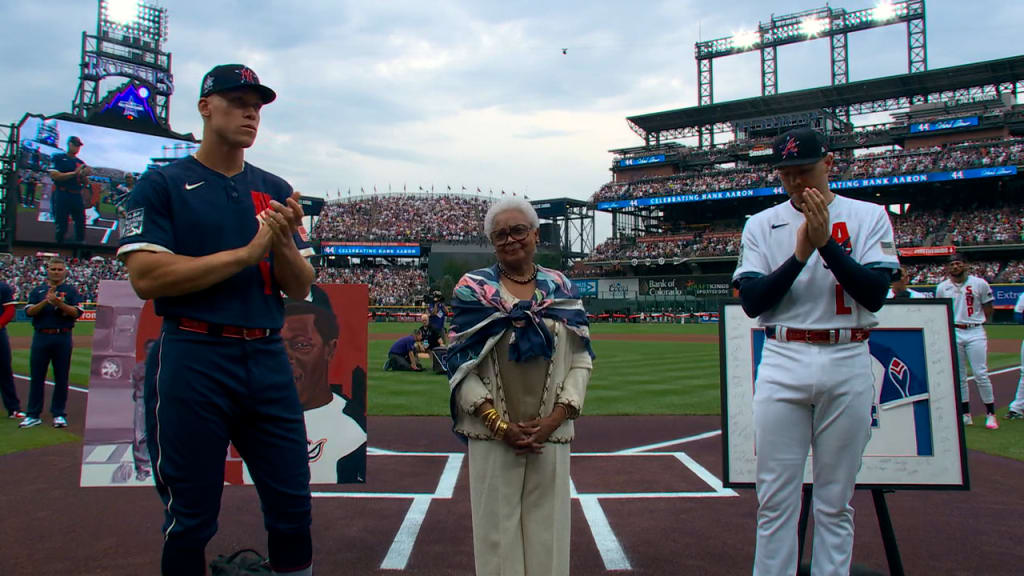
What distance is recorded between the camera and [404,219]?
69625mm

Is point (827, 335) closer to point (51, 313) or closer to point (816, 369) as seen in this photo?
point (816, 369)

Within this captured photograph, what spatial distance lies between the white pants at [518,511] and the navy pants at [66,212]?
50.8m

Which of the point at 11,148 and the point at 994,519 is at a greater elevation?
the point at 11,148

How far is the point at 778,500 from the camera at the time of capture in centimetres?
278

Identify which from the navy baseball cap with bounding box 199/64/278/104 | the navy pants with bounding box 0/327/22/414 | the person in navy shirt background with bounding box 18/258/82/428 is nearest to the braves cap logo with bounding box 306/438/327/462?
the navy baseball cap with bounding box 199/64/278/104

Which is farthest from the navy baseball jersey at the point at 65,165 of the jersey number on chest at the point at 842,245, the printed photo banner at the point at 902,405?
the jersey number on chest at the point at 842,245

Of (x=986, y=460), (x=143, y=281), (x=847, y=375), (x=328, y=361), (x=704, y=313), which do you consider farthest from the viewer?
(x=704, y=313)

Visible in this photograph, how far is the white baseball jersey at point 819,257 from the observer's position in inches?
111

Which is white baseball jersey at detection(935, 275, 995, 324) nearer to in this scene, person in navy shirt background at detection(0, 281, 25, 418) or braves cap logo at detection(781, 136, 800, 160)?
braves cap logo at detection(781, 136, 800, 160)

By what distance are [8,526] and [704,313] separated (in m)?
41.5

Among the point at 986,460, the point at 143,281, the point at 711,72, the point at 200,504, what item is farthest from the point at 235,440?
the point at 711,72

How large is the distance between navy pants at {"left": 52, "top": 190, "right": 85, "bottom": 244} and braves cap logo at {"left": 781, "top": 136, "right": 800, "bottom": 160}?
169 feet

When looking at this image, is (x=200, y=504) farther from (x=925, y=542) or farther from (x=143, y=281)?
(x=925, y=542)

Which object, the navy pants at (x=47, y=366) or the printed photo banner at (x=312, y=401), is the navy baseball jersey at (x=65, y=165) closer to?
the navy pants at (x=47, y=366)
